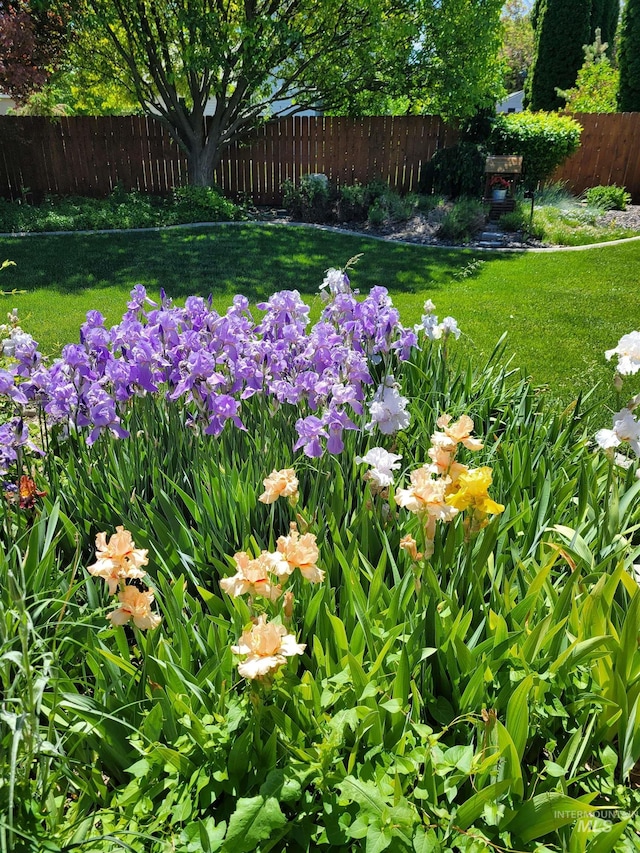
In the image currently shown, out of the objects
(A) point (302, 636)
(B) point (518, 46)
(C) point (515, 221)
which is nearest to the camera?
(A) point (302, 636)

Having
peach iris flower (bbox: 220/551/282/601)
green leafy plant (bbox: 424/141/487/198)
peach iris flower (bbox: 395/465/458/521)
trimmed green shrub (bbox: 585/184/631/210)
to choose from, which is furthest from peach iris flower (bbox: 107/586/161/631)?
trimmed green shrub (bbox: 585/184/631/210)

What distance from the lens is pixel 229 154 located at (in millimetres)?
13625

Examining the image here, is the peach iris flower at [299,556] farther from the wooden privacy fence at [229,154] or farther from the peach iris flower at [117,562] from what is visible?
the wooden privacy fence at [229,154]

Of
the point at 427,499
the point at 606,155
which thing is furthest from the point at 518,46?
the point at 427,499

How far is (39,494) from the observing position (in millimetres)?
2258

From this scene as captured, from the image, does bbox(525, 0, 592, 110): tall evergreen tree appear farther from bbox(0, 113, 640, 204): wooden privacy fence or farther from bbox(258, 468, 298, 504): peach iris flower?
bbox(258, 468, 298, 504): peach iris flower

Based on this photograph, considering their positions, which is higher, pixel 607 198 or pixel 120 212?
pixel 607 198

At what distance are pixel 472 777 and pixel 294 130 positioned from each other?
14215 mm

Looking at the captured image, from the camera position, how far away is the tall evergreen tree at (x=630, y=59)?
51.5 feet

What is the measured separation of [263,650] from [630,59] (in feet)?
63.3

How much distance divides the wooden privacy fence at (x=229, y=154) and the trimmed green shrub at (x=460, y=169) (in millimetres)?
1177

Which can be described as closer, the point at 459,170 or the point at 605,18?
the point at 459,170

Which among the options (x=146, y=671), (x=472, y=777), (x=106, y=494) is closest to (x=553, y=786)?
(x=472, y=777)

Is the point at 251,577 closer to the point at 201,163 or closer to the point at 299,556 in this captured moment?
the point at 299,556
